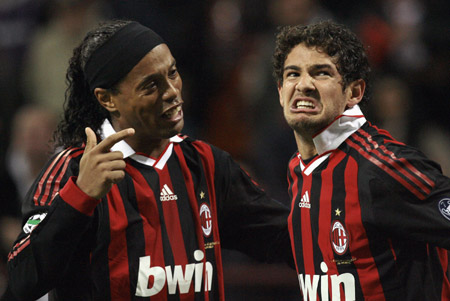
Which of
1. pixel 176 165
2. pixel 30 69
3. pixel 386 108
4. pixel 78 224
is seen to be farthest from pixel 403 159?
pixel 30 69

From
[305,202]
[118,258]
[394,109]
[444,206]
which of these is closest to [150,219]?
[118,258]

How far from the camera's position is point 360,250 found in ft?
9.69

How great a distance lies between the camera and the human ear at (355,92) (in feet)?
10.8

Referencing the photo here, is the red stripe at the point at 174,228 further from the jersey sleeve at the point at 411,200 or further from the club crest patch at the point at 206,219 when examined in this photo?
the jersey sleeve at the point at 411,200

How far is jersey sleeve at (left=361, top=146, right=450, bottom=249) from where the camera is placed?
284 centimetres

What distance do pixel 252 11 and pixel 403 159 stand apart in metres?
4.06

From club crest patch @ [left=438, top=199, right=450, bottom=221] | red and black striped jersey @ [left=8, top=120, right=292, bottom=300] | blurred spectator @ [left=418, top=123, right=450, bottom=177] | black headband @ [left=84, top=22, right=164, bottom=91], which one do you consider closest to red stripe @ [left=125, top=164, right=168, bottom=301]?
red and black striped jersey @ [left=8, top=120, right=292, bottom=300]

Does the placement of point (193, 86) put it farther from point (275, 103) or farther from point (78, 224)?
point (78, 224)

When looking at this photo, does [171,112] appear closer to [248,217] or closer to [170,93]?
[170,93]

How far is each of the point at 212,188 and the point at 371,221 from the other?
742mm

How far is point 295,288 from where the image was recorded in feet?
15.9

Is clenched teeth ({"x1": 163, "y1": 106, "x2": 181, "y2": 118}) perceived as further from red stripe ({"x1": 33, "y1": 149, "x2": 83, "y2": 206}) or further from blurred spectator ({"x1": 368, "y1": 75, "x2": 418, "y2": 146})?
blurred spectator ({"x1": 368, "y1": 75, "x2": 418, "y2": 146})

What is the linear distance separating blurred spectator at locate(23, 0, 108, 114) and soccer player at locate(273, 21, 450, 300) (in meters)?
3.37

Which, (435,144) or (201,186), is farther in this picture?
(435,144)
